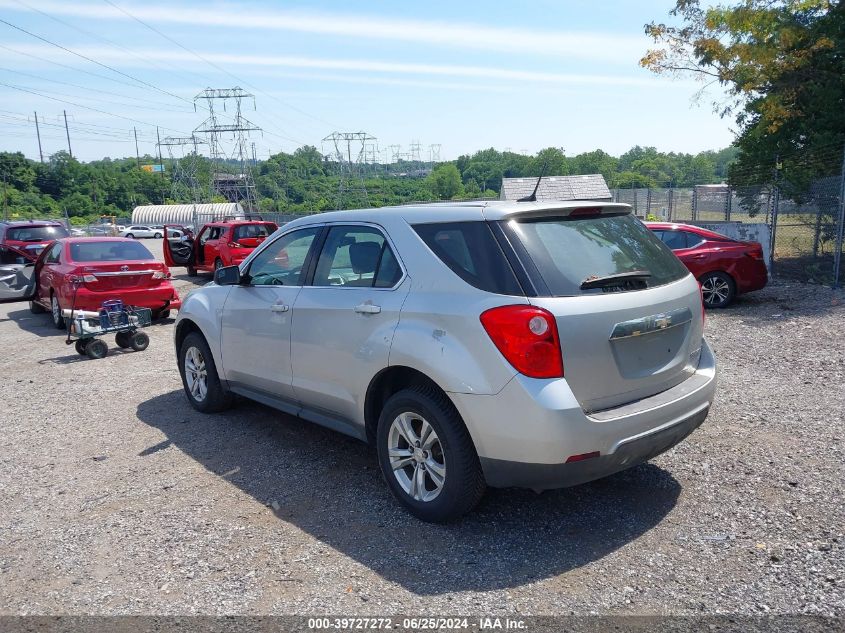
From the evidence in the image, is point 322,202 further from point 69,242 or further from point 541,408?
point 541,408

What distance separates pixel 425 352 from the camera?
3746 millimetres

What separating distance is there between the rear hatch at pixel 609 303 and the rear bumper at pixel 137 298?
24.7 ft

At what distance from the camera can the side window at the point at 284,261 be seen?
5.07 m

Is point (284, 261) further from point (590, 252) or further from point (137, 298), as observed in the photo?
point (137, 298)

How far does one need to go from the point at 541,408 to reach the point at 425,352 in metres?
0.74

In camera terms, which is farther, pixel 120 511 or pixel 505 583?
pixel 120 511

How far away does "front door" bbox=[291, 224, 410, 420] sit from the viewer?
412 centimetres

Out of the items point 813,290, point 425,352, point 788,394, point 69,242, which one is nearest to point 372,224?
point 425,352

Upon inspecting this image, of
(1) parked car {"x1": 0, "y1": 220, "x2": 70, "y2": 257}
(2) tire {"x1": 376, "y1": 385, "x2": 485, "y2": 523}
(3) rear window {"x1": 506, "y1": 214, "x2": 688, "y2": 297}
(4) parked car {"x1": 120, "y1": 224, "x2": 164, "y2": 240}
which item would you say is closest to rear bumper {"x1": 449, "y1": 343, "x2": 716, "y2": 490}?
(2) tire {"x1": 376, "y1": 385, "x2": 485, "y2": 523}

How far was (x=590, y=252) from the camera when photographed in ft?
12.6

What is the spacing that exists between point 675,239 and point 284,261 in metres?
8.98

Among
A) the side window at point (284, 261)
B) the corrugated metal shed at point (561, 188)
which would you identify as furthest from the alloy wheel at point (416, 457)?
the corrugated metal shed at point (561, 188)

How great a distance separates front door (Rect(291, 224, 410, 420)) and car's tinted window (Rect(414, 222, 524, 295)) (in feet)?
0.96

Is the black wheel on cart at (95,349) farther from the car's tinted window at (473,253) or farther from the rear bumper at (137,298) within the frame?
the car's tinted window at (473,253)
